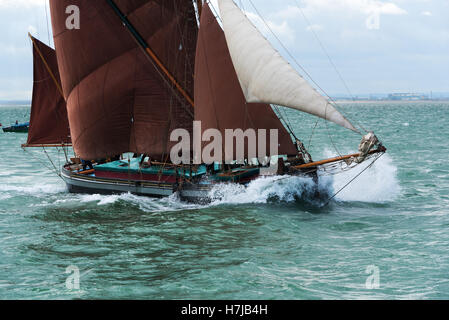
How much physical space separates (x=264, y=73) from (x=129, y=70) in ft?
28.4

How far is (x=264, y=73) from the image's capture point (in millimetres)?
20859

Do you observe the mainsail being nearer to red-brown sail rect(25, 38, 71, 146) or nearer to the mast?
the mast

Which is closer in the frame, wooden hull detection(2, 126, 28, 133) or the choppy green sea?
the choppy green sea

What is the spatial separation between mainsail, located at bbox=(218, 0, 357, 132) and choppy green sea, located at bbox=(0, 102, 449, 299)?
4119 mm

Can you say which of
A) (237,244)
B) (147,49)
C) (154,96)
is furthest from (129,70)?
(237,244)

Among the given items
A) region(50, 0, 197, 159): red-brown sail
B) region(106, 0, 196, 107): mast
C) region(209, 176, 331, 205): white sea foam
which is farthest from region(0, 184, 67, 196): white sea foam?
region(209, 176, 331, 205): white sea foam

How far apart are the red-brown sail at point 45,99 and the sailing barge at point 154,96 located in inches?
142

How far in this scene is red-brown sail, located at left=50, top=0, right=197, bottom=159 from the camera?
26.5 meters

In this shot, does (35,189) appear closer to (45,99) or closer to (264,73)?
(45,99)

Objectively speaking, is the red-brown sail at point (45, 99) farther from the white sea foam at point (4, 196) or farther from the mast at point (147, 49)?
the mast at point (147, 49)

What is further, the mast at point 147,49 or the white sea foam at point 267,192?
the mast at point 147,49

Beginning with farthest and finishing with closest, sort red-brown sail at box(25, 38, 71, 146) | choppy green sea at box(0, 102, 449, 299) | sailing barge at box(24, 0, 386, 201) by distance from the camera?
red-brown sail at box(25, 38, 71, 146) → sailing barge at box(24, 0, 386, 201) → choppy green sea at box(0, 102, 449, 299)

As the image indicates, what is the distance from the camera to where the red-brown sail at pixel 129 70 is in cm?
2653

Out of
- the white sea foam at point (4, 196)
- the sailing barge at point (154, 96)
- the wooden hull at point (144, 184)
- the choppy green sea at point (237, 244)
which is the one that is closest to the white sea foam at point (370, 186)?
the choppy green sea at point (237, 244)
